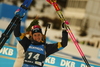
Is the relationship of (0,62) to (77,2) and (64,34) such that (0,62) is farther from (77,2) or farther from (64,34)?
(77,2)

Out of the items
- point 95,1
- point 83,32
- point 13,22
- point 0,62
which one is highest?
point 95,1

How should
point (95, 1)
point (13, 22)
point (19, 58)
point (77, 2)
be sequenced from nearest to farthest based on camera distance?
point (13, 22)
point (19, 58)
point (95, 1)
point (77, 2)

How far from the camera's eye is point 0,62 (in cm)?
497

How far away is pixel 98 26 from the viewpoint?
952 inches

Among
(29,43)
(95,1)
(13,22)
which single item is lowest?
(29,43)

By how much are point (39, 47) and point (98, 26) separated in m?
22.1

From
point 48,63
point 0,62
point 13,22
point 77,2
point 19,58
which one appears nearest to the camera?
point 13,22

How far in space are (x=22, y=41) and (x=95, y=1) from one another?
22242 mm

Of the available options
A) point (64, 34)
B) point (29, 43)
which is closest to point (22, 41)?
point (29, 43)

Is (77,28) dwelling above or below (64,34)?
above

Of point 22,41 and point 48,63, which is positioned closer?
point 22,41

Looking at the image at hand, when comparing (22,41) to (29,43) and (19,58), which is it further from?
(19,58)

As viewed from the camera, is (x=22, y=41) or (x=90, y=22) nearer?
(x=22, y=41)

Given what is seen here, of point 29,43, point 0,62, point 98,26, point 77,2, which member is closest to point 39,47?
point 29,43
